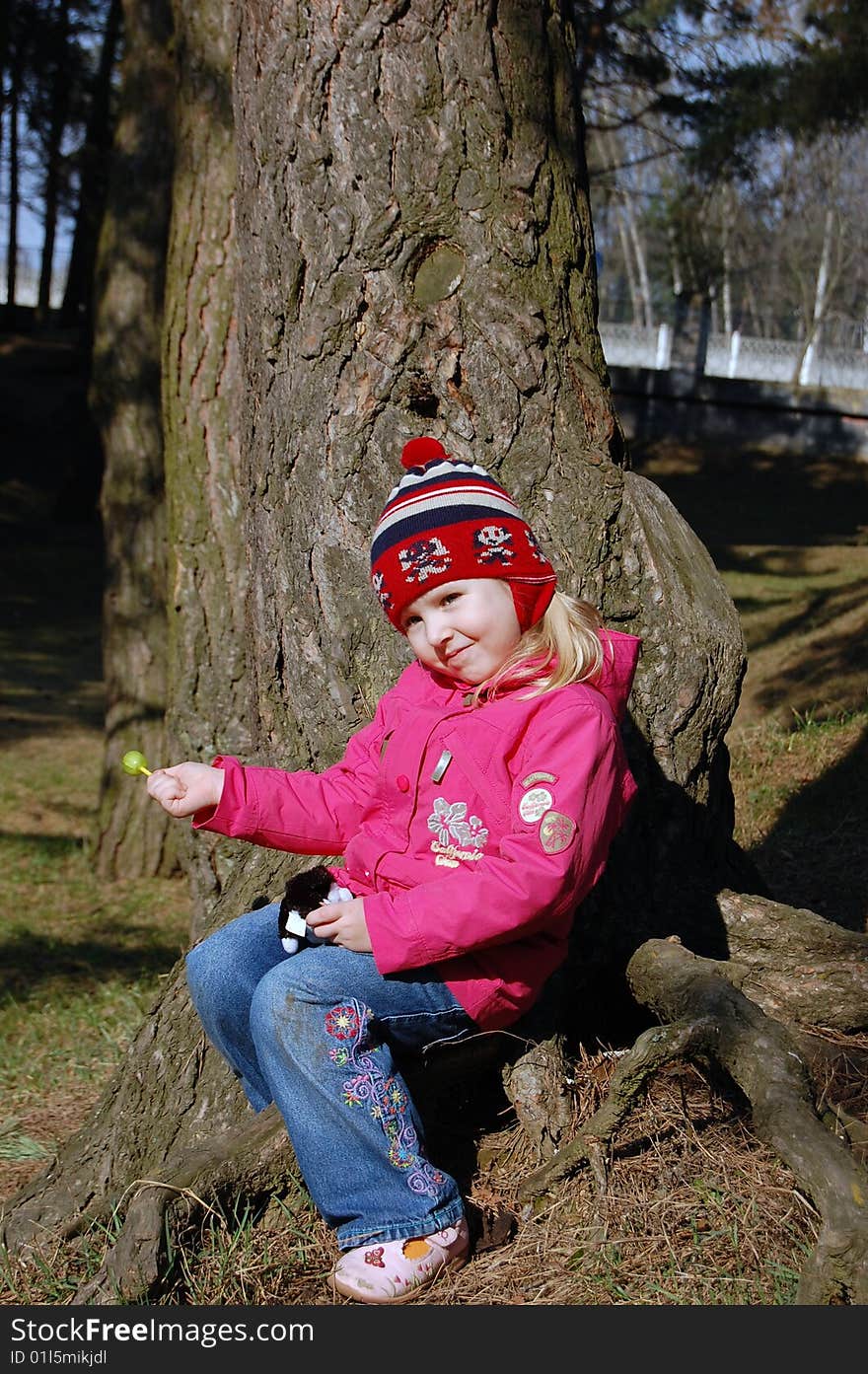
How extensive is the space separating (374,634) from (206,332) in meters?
2.57

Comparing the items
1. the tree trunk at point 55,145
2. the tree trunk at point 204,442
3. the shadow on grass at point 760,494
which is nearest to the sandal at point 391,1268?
the tree trunk at point 204,442

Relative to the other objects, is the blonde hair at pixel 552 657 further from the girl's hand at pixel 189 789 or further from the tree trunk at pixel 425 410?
the girl's hand at pixel 189 789

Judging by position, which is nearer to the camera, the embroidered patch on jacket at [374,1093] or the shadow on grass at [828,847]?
the embroidered patch on jacket at [374,1093]

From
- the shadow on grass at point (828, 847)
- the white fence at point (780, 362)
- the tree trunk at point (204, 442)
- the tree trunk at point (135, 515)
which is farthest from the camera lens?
the white fence at point (780, 362)

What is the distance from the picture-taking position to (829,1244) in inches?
85.2

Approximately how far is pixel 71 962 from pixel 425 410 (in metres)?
3.77

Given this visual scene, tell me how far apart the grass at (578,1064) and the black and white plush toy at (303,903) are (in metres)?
0.59

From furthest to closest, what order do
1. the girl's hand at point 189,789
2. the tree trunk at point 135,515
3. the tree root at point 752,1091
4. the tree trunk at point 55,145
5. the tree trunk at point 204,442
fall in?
the tree trunk at point 55,145
the tree trunk at point 135,515
the tree trunk at point 204,442
the girl's hand at point 189,789
the tree root at point 752,1091

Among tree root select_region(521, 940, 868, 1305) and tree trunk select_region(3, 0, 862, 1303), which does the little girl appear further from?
tree trunk select_region(3, 0, 862, 1303)

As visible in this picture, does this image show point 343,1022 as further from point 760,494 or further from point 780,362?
point 780,362

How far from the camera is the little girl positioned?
239cm

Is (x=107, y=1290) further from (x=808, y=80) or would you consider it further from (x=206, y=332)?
(x=808, y=80)

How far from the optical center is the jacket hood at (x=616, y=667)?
8.73 feet

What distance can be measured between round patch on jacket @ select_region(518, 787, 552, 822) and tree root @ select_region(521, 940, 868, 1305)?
524 mm
